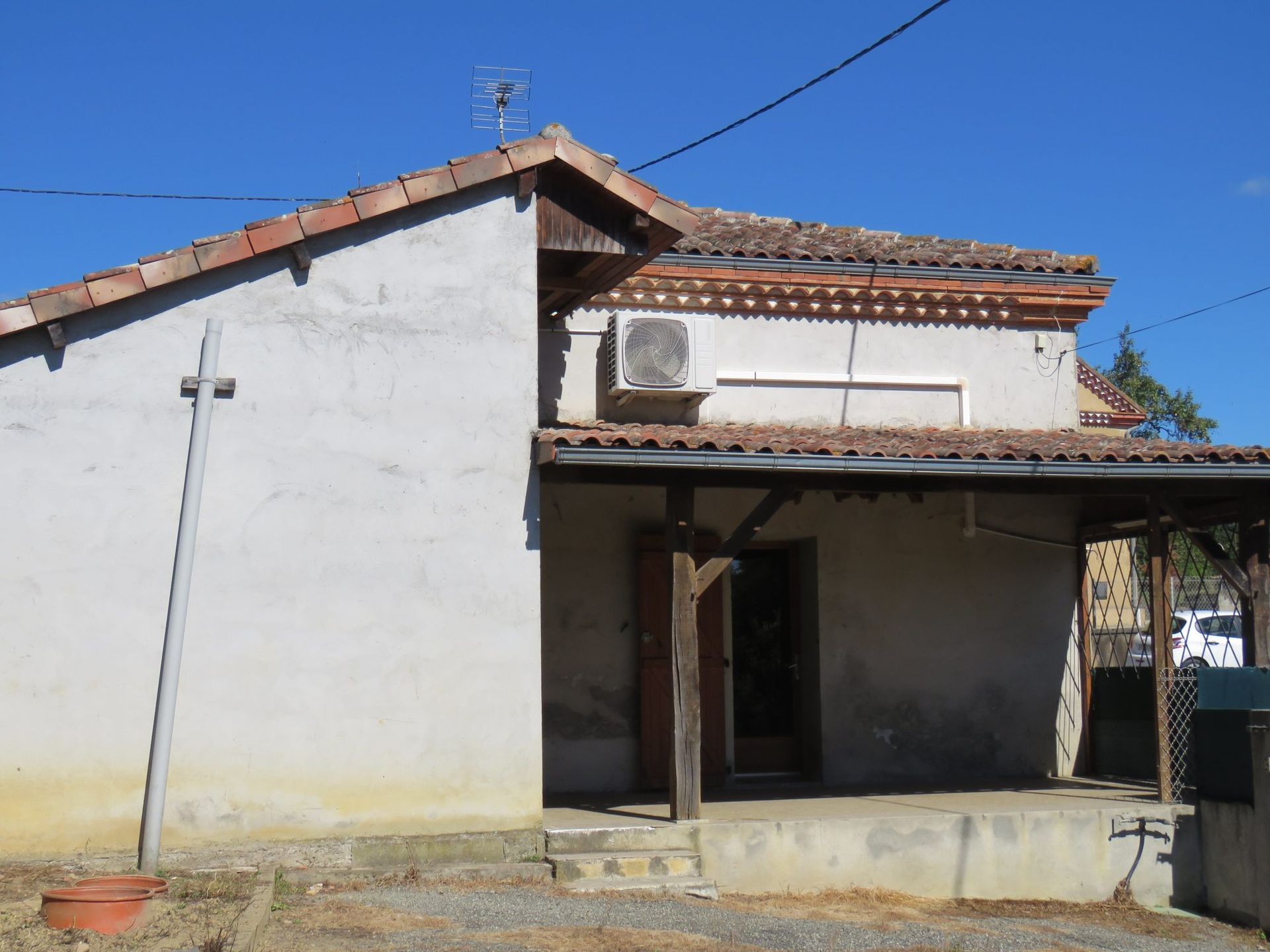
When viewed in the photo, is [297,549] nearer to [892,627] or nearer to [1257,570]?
[892,627]

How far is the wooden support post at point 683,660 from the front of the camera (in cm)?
852

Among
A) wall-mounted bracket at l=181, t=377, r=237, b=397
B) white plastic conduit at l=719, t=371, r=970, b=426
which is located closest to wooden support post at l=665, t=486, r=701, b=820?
white plastic conduit at l=719, t=371, r=970, b=426

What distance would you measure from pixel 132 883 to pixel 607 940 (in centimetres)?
244

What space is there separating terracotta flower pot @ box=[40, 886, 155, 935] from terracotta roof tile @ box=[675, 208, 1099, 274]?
7.16 m

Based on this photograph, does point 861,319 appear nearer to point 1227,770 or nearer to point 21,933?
point 1227,770

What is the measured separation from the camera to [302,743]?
7816 millimetres

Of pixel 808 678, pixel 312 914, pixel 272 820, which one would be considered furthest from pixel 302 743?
pixel 808 678

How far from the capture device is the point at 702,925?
23.6 feet

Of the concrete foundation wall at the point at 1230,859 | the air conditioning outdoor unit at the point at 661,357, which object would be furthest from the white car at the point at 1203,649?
the air conditioning outdoor unit at the point at 661,357

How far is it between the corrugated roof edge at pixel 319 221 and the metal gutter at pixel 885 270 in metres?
A: 1.88

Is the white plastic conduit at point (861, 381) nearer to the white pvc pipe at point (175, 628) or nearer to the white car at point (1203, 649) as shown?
the white car at point (1203, 649)

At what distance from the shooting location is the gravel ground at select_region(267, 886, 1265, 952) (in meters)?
6.50

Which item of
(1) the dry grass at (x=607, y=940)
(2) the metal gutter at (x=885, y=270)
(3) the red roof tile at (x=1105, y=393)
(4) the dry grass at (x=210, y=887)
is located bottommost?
(1) the dry grass at (x=607, y=940)

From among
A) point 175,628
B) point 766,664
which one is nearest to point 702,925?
point 175,628
